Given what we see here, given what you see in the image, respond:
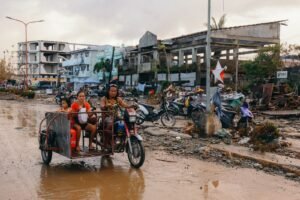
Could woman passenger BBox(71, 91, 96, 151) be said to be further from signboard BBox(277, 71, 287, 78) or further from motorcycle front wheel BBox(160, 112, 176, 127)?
signboard BBox(277, 71, 287, 78)

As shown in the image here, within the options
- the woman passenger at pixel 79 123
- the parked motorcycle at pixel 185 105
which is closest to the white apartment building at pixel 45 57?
the parked motorcycle at pixel 185 105

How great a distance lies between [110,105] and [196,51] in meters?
34.2

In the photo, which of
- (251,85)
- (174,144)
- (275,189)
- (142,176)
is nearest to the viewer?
(275,189)

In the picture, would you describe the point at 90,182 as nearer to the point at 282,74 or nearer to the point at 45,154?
the point at 45,154

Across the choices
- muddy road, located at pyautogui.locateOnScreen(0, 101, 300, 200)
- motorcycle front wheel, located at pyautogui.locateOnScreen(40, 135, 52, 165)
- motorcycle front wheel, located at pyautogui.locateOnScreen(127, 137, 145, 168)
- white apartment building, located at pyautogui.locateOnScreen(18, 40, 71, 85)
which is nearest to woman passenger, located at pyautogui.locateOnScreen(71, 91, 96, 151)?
muddy road, located at pyautogui.locateOnScreen(0, 101, 300, 200)

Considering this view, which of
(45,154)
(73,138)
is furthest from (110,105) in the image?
(45,154)

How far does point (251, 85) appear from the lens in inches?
1127

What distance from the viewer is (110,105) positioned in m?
8.02

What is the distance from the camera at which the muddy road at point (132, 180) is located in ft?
19.8

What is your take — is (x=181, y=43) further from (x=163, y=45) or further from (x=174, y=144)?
(x=174, y=144)

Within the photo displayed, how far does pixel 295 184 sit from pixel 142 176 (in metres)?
2.62

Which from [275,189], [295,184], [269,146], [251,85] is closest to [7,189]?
[275,189]

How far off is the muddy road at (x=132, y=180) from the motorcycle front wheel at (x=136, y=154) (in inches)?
5.8

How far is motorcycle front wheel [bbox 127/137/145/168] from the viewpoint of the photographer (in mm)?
7655
